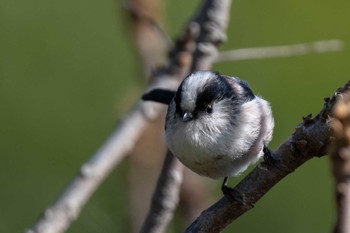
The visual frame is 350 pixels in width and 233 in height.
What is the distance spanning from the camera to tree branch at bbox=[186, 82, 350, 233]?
1.02 meters

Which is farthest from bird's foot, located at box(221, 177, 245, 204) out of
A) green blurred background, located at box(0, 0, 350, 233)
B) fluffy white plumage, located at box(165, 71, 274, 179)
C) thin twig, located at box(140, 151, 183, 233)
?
green blurred background, located at box(0, 0, 350, 233)

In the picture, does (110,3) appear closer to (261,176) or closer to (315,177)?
(315,177)

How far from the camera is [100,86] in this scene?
2391mm

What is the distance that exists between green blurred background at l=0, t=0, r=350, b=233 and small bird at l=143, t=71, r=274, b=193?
2.00ft

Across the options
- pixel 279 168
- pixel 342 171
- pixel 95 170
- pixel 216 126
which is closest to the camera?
pixel 342 171

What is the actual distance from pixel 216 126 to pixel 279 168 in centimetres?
37

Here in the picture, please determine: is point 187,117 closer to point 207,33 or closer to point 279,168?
point 207,33

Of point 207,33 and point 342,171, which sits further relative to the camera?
point 207,33

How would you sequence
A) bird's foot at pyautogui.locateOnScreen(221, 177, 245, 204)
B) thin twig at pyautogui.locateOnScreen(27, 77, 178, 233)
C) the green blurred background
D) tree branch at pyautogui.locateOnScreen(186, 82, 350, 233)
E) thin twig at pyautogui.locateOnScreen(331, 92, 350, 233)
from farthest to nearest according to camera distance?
the green blurred background → thin twig at pyautogui.locateOnScreen(27, 77, 178, 233) → bird's foot at pyautogui.locateOnScreen(221, 177, 245, 204) → tree branch at pyautogui.locateOnScreen(186, 82, 350, 233) → thin twig at pyautogui.locateOnScreen(331, 92, 350, 233)

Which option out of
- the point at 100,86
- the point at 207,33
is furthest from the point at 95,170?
the point at 100,86

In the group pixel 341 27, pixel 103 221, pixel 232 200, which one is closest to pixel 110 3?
pixel 341 27

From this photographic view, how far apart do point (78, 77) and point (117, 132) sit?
0.81 meters

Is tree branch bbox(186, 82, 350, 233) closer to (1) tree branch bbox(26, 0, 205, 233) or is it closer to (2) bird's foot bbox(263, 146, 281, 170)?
(2) bird's foot bbox(263, 146, 281, 170)

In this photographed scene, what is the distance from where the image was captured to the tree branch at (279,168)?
40.3 inches
